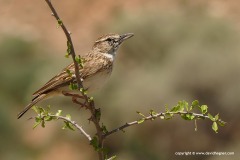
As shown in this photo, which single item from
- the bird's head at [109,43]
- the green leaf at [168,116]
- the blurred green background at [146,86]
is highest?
the blurred green background at [146,86]

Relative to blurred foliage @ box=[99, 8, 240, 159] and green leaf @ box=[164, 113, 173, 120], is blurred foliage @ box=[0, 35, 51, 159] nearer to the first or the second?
blurred foliage @ box=[99, 8, 240, 159]

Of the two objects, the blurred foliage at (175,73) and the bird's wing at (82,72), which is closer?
the bird's wing at (82,72)

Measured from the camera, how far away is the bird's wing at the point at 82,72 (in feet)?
21.0

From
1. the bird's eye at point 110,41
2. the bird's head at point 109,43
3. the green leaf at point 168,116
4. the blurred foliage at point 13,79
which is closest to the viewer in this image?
the green leaf at point 168,116

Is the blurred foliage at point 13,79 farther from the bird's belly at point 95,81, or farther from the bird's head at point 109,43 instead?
the bird's belly at point 95,81

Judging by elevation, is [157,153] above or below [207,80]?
below

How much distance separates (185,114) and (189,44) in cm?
1491

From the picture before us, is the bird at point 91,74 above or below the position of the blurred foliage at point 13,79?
below

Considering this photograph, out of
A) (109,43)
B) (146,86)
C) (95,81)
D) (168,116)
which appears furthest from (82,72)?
(146,86)

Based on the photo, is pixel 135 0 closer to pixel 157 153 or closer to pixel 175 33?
pixel 175 33

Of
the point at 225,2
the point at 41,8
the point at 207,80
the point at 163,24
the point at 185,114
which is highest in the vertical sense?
the point at 41,8

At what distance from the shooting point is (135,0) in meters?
28.8

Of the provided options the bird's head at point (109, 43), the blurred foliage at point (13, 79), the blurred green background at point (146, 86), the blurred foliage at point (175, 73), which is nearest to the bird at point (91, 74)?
the bird's head at point (109, 43)

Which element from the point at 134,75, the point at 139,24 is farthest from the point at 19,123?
the point at 139,24
